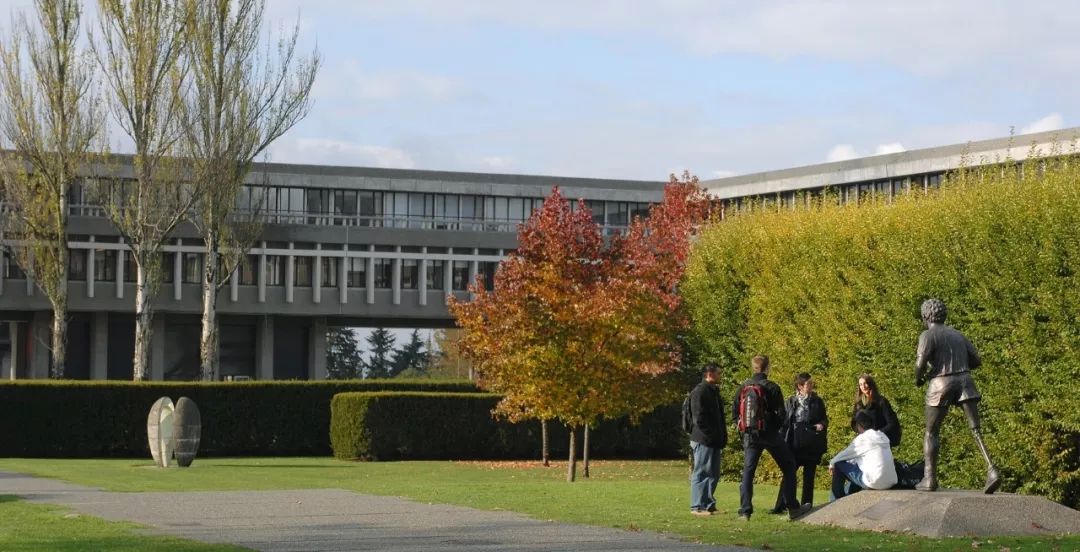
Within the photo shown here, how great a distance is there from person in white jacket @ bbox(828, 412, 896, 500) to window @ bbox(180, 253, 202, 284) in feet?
162

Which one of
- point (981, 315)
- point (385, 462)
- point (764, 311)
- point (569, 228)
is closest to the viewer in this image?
point (981, 315)

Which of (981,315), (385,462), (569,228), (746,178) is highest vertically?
(746,178)

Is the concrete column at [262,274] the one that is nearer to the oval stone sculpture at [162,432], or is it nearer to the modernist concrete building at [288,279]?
the modernist concrete building at [288,279]

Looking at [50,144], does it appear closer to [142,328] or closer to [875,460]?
[142,328]

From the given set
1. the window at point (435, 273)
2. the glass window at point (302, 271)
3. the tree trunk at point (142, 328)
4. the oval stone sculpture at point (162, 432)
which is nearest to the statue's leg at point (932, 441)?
the oval stone sculpture at point (162, 432)

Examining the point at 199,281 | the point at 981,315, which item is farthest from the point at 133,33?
the point at 981,315

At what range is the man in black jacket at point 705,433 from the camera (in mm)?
16656

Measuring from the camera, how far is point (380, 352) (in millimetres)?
100875

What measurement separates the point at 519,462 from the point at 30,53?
22791 mm

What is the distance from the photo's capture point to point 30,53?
48125 mm

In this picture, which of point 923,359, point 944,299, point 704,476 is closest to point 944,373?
point 923,359

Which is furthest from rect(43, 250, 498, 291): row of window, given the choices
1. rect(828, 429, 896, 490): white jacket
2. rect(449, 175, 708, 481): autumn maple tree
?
rect(828, 429, 896, 490): white jacket

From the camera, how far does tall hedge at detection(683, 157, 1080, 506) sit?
1859cm

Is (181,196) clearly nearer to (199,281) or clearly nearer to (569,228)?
(199,281)
